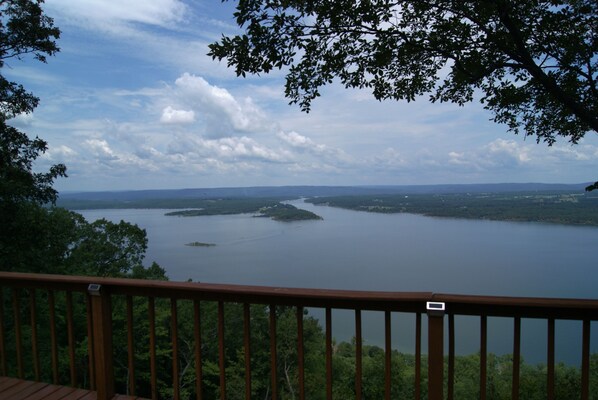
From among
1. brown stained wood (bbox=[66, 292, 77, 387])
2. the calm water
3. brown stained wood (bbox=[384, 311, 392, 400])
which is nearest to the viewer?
brown stained wood (bbox=[384, 311, 392, 400])

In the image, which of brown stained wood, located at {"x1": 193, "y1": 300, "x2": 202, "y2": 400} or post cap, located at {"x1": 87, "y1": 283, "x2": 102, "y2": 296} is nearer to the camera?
brown stained wood, located at {"x1": 193, "y1": 300, "x2": 202, "y2": 400}

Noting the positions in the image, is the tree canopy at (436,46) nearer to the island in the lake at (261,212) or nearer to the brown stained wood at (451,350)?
the brown stained wood at (451,350)

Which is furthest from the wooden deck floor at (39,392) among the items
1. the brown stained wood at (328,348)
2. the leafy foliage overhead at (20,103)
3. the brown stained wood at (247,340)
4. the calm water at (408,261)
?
the calm water at (408,261)

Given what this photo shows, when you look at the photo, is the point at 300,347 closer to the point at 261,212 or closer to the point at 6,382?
the point at 6,382

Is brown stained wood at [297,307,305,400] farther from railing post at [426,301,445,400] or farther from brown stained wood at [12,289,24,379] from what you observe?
brown stained wood at [12,289,24,379]

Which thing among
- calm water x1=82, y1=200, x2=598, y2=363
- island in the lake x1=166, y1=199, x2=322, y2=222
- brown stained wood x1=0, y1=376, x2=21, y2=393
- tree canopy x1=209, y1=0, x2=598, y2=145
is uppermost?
tree canopy x1=209, y1=0, x2=598, y2=145

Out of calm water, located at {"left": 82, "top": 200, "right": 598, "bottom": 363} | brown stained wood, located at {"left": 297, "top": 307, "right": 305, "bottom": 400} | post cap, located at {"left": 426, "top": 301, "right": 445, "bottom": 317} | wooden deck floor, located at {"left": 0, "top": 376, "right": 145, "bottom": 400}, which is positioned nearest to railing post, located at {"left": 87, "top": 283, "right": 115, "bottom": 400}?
wooden deck floor, located at {"left": 0, "top": 376, "right": 145, "bottom": 400}

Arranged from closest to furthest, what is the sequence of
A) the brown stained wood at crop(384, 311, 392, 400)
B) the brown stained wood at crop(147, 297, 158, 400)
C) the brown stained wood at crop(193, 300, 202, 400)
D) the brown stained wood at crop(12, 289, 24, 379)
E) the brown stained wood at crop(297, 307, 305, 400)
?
the brown stained wood at crop(384, 311, 392, 400)
the brown stained wood at crop(297, 307, 305, 400)
the brown stained wood at crop(193, 300, 202, 400)
the brown stained wood at crop(147, 297, 158, 400)
the brown stained wood at crop(12, 289, 24, 379)
